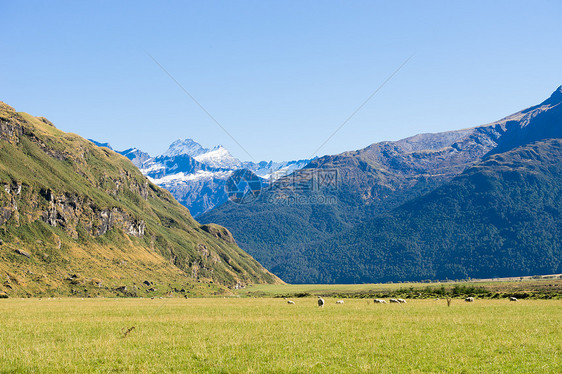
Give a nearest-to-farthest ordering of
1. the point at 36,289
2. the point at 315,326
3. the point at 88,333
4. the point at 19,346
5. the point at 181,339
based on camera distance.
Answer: the point at 19,346 < the point at 181,339 < the point at 88,333 < the point at 315,326 < the point at 36,289

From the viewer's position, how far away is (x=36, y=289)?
16075 cm

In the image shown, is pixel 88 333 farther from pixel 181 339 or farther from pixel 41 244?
pixel 41 244

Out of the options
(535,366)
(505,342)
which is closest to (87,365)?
(535,366)

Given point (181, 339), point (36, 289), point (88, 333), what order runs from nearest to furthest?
point (181, 339), point (88, 333), point (36, 289)

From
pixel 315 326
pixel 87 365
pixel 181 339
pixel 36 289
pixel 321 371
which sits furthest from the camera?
pixel 36 289

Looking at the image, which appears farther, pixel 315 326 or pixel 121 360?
pixel 315 326

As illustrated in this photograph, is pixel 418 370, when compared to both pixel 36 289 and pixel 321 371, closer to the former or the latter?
pixel 321 371

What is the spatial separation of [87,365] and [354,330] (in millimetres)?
21559

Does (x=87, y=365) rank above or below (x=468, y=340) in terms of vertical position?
above

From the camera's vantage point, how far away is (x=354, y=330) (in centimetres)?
3656

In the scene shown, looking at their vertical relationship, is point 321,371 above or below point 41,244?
below

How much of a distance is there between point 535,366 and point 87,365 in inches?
1024

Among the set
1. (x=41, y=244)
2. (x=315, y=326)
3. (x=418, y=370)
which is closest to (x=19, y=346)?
(x=315, y=326)

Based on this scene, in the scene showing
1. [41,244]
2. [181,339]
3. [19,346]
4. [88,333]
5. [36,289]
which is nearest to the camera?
[19,346]
